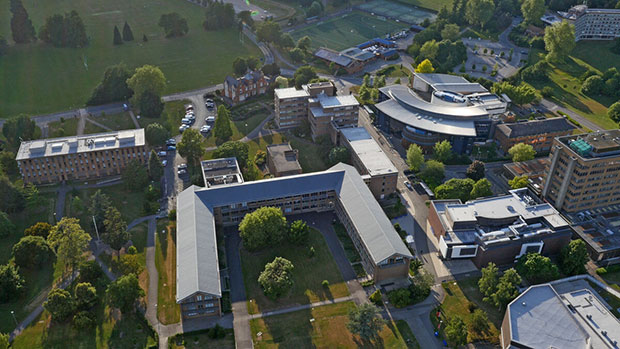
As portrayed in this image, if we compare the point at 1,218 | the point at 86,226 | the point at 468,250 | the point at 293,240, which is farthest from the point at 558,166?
the point at 1,218

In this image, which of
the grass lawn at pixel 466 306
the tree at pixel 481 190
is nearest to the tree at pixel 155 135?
the tree at pixel 481 190

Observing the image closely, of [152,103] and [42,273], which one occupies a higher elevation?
[152,103]

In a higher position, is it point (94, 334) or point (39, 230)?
point (39, 230)

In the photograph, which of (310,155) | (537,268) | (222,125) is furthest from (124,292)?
(537,268)

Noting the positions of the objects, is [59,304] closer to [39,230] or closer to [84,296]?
[84,296]

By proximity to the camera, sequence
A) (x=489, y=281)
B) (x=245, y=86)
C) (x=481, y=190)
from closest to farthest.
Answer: (x=489, y=281) < (x=481, y=190) < (x=245, y=86)

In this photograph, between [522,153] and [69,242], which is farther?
[522,153]

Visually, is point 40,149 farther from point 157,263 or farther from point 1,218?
point 157,263

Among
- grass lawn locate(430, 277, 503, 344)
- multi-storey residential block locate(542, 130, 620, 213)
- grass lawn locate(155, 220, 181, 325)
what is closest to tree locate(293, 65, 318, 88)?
grass lawn locate(155, 220, 181, 325)
